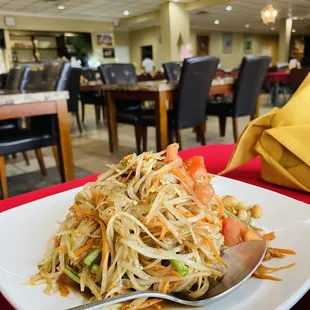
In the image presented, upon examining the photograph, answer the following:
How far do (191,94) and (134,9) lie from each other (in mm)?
8503

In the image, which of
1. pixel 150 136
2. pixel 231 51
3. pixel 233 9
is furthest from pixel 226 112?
pixel 231 51

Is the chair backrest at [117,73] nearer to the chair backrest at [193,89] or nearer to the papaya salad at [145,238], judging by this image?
the chair backrest at [193,89]

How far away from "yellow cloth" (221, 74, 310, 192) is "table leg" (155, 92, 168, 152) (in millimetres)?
1929

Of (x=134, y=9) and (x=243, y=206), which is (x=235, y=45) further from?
(x=243, y=206)

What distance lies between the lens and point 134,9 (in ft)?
33.3

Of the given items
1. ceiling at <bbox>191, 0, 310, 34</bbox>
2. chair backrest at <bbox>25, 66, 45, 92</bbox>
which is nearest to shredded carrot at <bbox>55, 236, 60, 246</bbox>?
chair backrest at <bbox>25, 66, 45, 92</bbox>

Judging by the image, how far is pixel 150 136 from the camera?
4375mm

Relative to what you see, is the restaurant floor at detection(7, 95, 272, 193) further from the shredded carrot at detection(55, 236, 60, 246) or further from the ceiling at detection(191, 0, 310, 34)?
the ceiling at detection(191, 0, 310, 34)

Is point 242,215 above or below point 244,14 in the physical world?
below

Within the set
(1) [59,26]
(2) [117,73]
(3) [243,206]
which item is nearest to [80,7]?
(1) [59,26]

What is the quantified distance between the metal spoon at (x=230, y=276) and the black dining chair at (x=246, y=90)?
283cm

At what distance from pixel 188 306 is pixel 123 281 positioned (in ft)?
0.27

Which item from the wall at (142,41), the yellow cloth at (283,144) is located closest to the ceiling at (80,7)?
the wall at (142,41)

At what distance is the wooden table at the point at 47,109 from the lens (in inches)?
68.9
